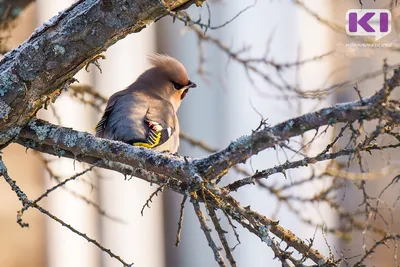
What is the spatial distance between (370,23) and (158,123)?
1.00 m

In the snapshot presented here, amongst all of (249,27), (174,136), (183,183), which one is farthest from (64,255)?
(183,183)

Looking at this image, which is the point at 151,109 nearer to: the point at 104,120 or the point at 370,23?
the point at 104,120

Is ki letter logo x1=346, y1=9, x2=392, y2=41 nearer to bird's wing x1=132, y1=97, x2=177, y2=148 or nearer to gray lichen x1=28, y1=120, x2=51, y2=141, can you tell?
bird's wing x1=132, y1=97, x2=177, y2=148

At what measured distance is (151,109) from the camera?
362cm

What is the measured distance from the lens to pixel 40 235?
23.9 feet

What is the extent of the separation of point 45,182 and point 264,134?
5350mm

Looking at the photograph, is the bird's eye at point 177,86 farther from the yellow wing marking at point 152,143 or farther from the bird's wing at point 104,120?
the yellow wing marking at point 152,143

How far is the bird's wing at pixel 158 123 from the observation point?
10.9 ft

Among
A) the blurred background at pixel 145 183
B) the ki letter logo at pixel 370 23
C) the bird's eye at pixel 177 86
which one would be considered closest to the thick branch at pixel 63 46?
the ki letter logo at pixel 370 23

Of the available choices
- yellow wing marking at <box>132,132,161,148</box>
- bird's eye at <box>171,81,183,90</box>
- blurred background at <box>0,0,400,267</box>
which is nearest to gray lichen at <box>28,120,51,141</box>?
yellow wing marking at <box>132,132,161,148</box>

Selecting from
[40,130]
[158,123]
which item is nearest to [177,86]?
[158,123]

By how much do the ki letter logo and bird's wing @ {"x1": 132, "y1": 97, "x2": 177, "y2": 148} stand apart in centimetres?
89

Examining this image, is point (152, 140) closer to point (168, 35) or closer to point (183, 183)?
point (183, 183)

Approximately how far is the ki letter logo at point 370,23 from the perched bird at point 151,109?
909 millimetres
